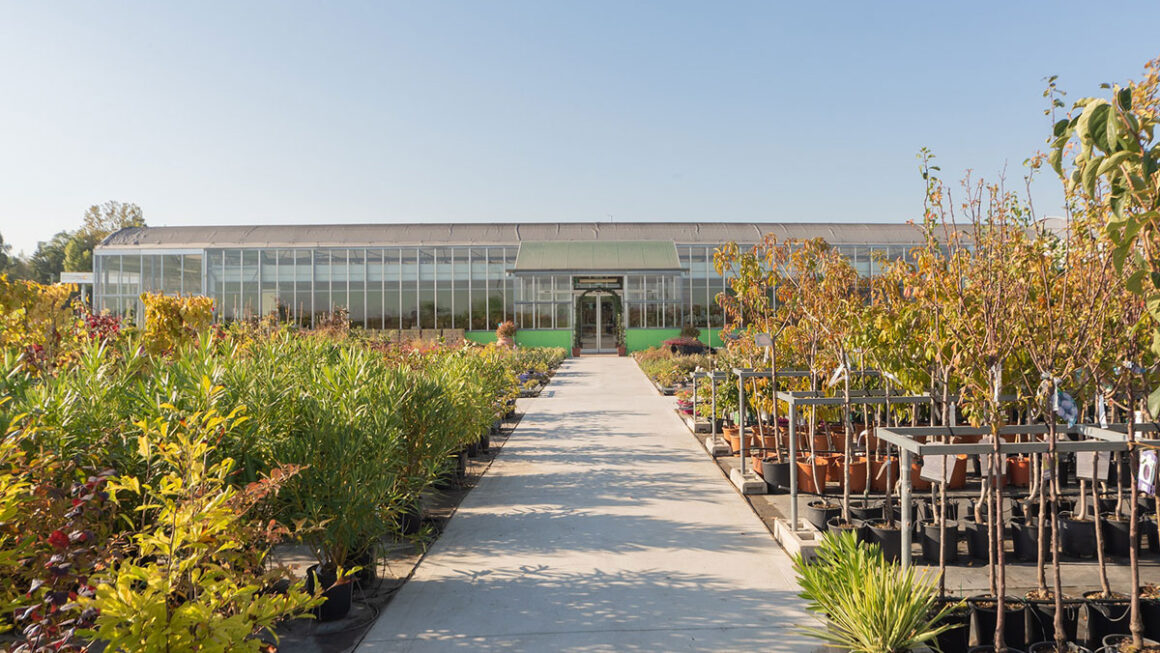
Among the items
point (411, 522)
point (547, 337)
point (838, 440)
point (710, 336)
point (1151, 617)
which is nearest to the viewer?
point (1151, 617)

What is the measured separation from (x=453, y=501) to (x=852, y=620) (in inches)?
162

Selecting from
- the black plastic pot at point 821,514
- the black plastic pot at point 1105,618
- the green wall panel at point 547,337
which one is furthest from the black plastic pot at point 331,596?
the green wall panel at point 547,337

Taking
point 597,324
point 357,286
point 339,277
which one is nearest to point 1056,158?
point 597,324

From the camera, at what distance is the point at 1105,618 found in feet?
10.5

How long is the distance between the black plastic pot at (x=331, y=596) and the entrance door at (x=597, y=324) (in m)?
25.6

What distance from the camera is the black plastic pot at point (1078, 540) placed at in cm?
455

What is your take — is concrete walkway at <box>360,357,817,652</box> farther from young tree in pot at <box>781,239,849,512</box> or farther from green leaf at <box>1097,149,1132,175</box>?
green leaf at <box>1097,149,1132,175</box>

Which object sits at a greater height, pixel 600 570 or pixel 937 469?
pixel 937 469

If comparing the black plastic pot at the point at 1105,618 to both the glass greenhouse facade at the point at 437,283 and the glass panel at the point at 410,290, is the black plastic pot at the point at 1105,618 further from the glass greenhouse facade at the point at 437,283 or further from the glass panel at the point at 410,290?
the glass panel at the point at 410,290

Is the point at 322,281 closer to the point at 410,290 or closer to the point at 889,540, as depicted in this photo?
the point at 410,290

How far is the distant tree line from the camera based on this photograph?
175 feet

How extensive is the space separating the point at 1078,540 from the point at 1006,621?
1999 mm

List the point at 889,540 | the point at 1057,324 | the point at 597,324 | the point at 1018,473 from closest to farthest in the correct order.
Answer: the point at 1057,324 < the point at 889,540 < the point at 1018,473 < the point at 597,324

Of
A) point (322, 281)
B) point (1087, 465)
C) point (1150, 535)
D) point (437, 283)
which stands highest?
point (322, 281)
